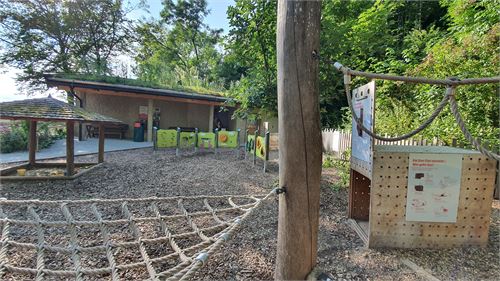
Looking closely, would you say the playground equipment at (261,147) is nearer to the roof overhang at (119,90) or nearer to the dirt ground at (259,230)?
the dirt ground at (259,230)

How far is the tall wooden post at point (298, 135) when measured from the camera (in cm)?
170

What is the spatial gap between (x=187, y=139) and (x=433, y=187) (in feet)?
26.6

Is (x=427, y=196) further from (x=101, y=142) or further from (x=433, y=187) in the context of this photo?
(x=101, y=142)

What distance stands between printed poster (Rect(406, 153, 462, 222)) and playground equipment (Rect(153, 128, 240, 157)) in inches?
283

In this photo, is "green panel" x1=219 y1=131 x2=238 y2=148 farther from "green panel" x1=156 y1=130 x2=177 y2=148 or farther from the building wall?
the building wall

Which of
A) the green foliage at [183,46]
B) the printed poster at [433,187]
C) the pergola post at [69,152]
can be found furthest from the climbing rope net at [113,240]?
the green foliage at [183,46]

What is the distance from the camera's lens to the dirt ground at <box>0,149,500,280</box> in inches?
89.4

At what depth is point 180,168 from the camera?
679cm

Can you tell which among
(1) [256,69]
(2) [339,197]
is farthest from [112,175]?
(2) [339,197]

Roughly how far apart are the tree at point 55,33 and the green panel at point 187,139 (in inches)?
515

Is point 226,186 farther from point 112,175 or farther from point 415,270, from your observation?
point 415,270

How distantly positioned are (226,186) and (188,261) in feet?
11.7

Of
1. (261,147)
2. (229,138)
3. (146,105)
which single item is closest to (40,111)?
(261,147)

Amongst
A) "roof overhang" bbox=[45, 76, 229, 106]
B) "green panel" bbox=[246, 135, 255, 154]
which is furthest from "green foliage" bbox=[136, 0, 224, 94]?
"green panel" bbox=[246, 135, 255, 154]
